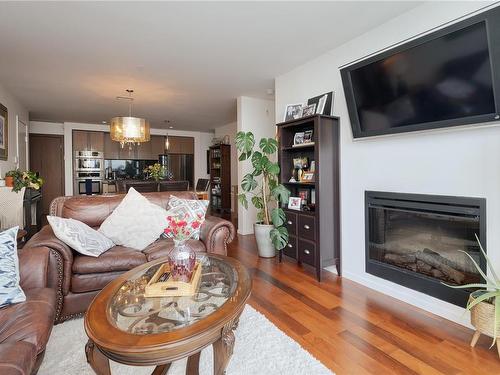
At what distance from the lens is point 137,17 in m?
2.40

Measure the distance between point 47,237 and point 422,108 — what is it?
306cm

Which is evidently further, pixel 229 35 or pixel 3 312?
pixel 229 35

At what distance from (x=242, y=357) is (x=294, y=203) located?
77.1 inches

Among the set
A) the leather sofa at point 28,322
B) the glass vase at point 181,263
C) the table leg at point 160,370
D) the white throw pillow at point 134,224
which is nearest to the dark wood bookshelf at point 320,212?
the white throw pillow at point 134,224

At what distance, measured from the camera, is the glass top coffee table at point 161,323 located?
38.7 inches

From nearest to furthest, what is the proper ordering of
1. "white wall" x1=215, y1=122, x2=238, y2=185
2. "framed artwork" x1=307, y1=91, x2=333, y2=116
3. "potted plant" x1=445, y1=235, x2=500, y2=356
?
"potted plant" x1=445, y1=235, x2=500, y2=356 → "framed artwork" x1=307, y1=91, x2=333, y2=116 → "white wall" x1=215, y1=122, x2=238, y2=185

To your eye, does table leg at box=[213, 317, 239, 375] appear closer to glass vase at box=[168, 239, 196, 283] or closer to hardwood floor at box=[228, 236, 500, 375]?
glass vase at box=[168, 239, 196, 283]

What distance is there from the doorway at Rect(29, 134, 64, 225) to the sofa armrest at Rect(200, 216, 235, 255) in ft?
21.4

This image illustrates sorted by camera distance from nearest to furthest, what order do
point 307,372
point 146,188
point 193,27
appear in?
point 307,372 < point 193,27 < point 146,188

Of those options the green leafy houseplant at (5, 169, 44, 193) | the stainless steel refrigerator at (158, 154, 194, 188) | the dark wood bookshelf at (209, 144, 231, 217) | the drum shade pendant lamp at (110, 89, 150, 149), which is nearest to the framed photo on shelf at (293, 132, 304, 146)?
the drum shade pendant lamp at (110, 89, 150, 149)

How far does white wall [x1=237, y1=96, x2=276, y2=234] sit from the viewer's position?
16.0 ft

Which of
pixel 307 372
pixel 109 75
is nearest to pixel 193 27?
pixel 109 75

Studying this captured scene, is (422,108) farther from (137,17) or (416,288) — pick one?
(137,17)

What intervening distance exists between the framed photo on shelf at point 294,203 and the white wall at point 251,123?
1.58 meters
